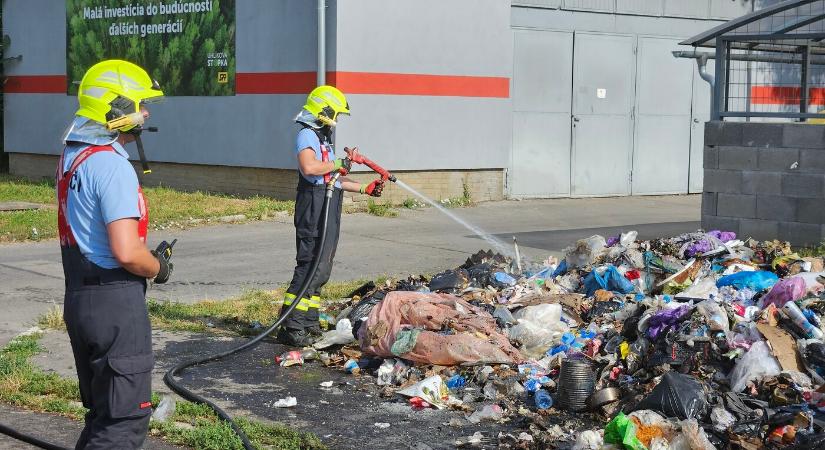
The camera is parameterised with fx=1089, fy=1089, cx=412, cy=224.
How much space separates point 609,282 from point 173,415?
3835mm

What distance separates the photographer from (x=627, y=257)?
9242 mm

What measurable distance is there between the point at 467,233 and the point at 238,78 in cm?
534

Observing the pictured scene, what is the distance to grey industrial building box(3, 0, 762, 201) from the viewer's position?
1669 centimetres

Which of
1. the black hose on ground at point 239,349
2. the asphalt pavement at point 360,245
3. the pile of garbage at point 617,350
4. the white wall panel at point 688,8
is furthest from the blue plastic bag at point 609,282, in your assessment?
the white wall panel at point 688,8

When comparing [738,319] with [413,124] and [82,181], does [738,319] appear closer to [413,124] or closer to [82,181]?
[82,181]

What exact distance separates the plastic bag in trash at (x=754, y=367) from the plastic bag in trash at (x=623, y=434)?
1.14 metres

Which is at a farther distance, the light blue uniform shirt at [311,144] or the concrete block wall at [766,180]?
the concrete block wall at [766,180]

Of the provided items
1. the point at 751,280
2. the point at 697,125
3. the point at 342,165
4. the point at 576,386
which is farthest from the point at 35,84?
the point at 576,386

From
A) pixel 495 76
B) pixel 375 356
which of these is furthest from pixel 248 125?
pixel 375 356

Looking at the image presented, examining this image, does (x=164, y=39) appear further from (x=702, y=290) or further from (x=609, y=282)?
(x=702, y=290)

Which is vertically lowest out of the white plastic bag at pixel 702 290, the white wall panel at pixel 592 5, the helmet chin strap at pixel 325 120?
the white plastic bag at pixel 702 290

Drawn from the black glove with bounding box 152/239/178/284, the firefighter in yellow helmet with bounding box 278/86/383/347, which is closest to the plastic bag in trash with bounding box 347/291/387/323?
the firefighter in yellow helmet with bounding box 278/86/383/347

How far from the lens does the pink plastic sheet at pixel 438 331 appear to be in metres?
7.29

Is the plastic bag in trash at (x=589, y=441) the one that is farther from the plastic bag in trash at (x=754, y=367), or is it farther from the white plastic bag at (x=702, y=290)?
the white plastic bag at (x=702, y=290)
